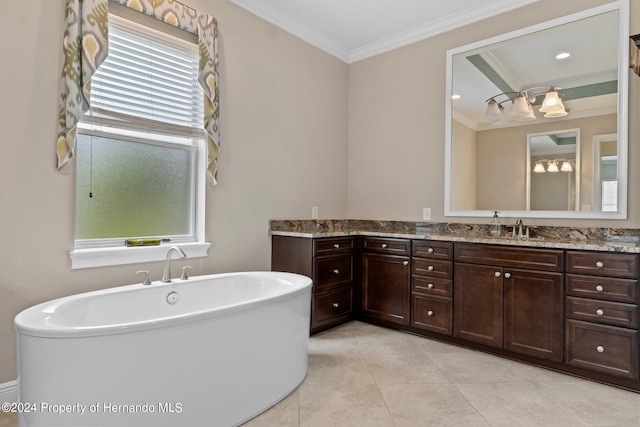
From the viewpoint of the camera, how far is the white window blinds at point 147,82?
240cm

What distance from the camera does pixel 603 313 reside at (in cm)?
233

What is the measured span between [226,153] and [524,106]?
2.55 meters

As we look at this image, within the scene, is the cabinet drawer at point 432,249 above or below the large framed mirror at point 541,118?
below

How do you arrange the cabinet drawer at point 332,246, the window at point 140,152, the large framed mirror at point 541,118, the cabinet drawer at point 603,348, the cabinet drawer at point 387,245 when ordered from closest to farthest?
the cabinet drawer at point 603,348 < the window at point 140,152 < the large framed mirror at point 541,118 < the cabinet drawer at point 332,246 < the cabinet drawer at point 387,245

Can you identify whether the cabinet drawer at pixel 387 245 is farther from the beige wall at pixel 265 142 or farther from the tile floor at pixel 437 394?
the tile floor at pixel 437 394

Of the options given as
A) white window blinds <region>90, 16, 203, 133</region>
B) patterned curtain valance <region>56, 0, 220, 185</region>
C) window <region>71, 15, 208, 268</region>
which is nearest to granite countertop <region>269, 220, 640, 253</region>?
window <region>71, 15, 208, 268</region>

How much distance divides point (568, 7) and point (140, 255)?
379 cm

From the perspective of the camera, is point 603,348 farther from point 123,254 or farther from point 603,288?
point 123,254

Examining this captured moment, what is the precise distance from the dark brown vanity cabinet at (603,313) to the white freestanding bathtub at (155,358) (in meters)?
1.82

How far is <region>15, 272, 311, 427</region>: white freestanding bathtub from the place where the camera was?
1.41 m

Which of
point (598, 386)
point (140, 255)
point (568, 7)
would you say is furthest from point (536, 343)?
point (140, 255)

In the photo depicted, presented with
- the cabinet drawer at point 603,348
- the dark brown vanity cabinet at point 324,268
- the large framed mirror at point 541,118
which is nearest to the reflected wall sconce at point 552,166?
the large framed mirror at point 541,118

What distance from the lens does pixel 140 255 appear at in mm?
2521

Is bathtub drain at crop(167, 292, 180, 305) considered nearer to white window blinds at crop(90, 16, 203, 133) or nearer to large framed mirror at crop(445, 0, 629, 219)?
white window blinds at crop(90, 16, 203, 133)
